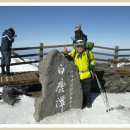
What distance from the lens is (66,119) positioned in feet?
22.5

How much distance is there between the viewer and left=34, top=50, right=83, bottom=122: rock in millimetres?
6795

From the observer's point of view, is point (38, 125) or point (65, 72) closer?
point (38, 125)

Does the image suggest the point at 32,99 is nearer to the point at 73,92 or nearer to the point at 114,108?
the point at 73,92

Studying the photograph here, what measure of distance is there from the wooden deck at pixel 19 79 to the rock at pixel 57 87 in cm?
193

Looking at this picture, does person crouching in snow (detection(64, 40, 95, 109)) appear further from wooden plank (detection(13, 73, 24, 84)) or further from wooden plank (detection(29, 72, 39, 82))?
wooden plank (detection(13, 73, 24, 84))

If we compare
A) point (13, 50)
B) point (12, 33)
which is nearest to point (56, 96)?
point (12, 33)

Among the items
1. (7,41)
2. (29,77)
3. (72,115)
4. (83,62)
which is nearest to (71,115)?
(72,115)

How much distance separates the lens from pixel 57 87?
6.98 m

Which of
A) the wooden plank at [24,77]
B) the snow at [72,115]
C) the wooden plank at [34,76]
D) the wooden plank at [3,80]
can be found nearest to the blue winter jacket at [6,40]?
the wooden plank at [3,80]

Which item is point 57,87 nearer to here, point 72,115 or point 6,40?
point 72,115

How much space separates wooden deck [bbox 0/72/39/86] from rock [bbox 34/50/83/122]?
193 centimetres

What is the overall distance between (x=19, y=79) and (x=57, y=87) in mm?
2433

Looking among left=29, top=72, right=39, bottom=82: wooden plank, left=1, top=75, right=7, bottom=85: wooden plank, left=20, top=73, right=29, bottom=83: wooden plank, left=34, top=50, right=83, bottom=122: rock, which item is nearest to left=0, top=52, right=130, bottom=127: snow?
left=34, top=50, right=83, bottom=122: rock

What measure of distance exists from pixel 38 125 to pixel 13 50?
190 inches
